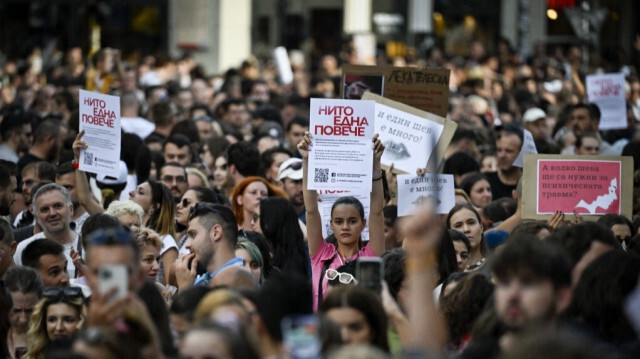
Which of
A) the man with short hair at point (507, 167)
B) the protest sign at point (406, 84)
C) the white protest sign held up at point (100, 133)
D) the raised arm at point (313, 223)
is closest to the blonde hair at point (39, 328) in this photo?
the raised arm at point (313, 223)

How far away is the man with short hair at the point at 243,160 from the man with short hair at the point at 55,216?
2754 mm

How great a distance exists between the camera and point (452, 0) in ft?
137

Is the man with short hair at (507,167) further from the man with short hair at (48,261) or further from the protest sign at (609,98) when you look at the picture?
the man with short hair at (48,261)

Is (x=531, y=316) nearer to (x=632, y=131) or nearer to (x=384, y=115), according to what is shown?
(x=384, y=115)

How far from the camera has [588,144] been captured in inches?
517

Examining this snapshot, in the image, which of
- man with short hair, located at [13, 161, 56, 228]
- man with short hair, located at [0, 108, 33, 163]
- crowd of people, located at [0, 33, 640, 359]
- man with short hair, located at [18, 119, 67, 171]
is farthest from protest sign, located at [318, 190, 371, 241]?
man with short hair, located at [0, 108, 33, 163]

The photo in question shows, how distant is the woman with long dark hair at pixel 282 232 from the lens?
9.17m

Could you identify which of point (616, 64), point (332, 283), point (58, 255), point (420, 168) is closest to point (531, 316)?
point (332, 283)

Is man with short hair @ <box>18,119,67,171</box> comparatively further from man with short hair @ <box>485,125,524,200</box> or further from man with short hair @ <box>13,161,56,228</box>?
man with short hair @ <box>485,125,524,200</box>

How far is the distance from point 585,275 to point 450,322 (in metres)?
0.78

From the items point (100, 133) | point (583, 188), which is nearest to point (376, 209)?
point (583, 188)

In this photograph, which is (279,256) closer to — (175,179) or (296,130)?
(175,179)

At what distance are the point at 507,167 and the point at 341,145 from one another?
11.4 ft

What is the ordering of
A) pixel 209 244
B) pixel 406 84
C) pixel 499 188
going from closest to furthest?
pixel 209 244 < pixel 406 84 < pixel 499 188
